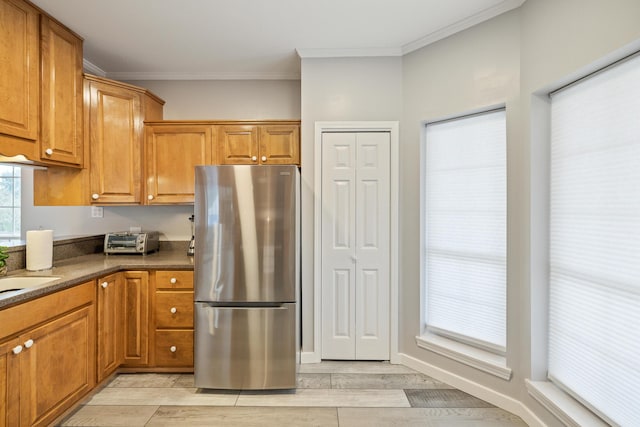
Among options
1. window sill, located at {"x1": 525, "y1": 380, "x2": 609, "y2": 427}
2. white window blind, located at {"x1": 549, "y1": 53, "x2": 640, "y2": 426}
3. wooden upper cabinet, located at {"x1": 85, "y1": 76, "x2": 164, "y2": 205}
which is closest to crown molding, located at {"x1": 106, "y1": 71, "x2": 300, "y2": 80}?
wooden upper cabinet, located at {"x1": 85, "y1": 76, "x2": 164, "y2": 205}

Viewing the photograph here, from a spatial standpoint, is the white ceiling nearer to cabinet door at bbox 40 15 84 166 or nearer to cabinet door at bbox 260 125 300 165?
cabinet door at bbox 40 15 84 166

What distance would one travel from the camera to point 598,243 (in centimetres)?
174

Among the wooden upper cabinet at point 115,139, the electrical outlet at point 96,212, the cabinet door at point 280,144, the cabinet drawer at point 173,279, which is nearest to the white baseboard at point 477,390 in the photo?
the cabinet drawer at point 173,279

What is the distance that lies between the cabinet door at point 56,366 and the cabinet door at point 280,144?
1737 millimetres

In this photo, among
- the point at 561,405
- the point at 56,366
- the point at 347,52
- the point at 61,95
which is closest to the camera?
the point at 561,405

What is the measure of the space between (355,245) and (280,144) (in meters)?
1.10

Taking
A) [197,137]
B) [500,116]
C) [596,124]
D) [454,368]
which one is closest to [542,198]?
[596,124]

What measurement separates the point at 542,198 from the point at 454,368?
4.47ft

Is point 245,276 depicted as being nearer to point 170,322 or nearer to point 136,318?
point 170,322

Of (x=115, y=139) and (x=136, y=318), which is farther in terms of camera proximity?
(x=115, y=139)

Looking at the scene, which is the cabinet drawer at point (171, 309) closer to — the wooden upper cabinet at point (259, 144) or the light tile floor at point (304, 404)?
the light tile floor at point (304, 404)

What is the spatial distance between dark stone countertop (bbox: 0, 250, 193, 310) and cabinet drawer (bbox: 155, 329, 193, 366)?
51 centimetres

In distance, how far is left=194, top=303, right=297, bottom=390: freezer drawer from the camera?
239cm

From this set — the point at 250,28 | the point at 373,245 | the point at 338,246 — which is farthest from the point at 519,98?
the point at 250,28
